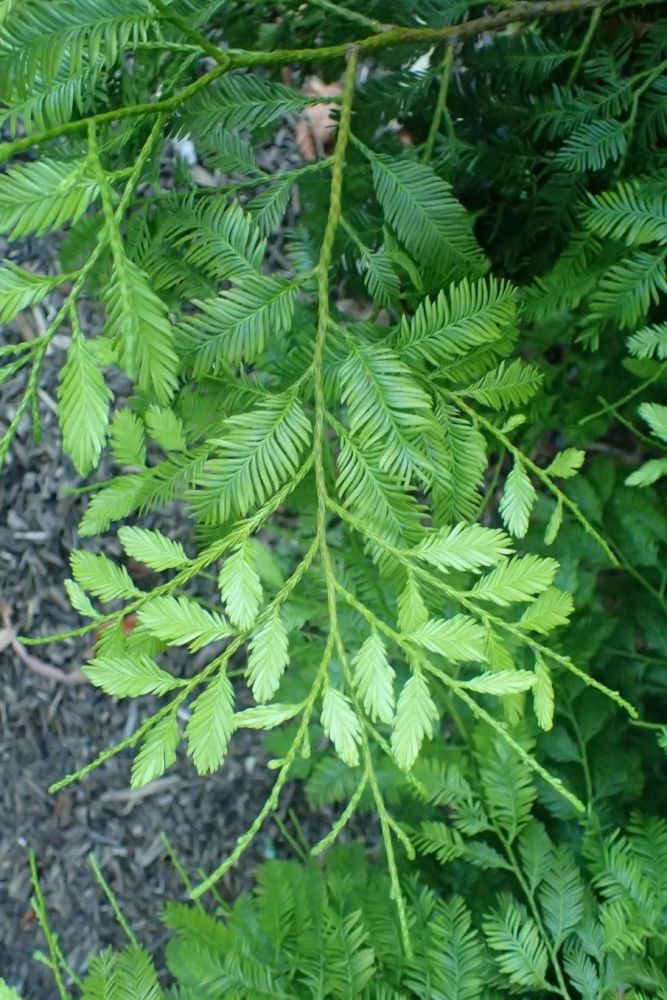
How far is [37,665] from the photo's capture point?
1651mm

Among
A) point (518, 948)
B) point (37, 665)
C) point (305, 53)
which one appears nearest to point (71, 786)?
point (37, 665)

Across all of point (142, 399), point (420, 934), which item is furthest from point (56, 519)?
point (420, 934)

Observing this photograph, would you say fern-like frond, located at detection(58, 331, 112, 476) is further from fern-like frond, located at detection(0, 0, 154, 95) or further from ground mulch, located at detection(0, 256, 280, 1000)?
ground mulch, located at detection(0, 256, 280, 1000)

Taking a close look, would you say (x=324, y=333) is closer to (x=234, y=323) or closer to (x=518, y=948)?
(x=234, y=323)

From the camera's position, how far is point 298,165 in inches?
71.0

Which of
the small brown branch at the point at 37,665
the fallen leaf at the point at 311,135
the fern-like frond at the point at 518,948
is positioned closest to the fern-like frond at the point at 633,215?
the fern-like frond at the point at 518,948

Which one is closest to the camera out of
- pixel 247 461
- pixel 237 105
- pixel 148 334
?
pixel 148 334

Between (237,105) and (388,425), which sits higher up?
(237,105)

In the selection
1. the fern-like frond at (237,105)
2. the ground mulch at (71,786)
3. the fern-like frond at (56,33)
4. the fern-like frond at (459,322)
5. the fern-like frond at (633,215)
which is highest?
the fern-like frond at (56,33)

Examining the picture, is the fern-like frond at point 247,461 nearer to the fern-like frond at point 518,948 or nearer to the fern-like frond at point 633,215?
the fern-like frond at point 633,215

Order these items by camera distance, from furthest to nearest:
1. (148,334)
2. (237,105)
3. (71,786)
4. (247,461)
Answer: (71,786) < (237,105) < (247,461) < (148,334)

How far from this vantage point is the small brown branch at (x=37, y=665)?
1644 millimetres

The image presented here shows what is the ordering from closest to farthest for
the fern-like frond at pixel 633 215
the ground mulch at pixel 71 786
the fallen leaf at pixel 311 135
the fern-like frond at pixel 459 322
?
1. the fern-like frond at pixel 459 322
2. the fern-like frond at pixel 633 215
3. the ground mulch at pixel 71 786
4. the fallen leaf at pixel 311 135

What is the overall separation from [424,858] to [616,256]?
0.96 m
